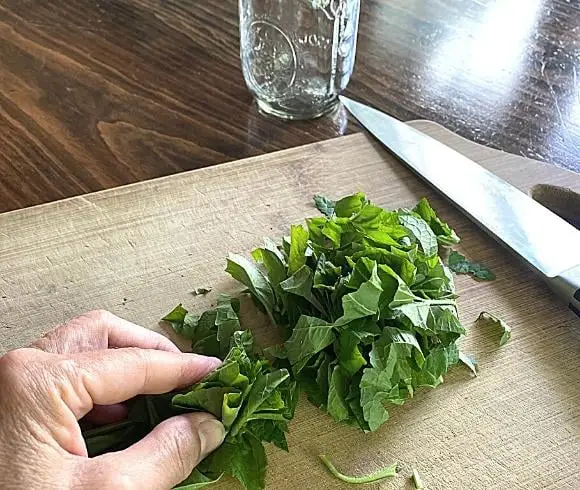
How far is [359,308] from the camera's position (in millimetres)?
997

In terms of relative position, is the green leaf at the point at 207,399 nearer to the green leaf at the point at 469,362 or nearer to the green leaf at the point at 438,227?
the green leaf at the point at 469,362

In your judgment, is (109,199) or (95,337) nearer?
(95,337)

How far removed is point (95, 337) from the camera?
0.97 metres

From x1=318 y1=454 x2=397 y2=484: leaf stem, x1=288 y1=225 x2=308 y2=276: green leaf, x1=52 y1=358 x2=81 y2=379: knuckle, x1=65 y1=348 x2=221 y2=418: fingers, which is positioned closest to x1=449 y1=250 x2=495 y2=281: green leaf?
x1=288 y1=225 x2=308 y2=276: green leaf

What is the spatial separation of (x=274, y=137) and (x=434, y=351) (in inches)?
23.4

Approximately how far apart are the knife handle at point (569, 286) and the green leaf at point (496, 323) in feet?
0.33

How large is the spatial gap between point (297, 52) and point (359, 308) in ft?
2.23

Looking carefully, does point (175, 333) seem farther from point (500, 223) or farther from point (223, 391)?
point (500, 223)

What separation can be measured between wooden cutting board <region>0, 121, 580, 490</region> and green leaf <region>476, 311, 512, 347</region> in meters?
0.01

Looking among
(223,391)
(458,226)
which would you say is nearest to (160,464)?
(223,391)

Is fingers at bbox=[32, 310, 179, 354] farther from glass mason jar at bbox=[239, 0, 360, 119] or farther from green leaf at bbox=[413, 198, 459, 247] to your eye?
glass mason jar at bbox=[239, 0, 360, 119]

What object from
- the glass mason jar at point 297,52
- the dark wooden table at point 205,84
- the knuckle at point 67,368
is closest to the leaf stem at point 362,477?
the knuckle at point 67,368

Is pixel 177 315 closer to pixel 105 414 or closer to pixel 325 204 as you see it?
pixel 105 414

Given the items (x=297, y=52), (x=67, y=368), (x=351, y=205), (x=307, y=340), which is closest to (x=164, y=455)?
(x=67, y=368)
